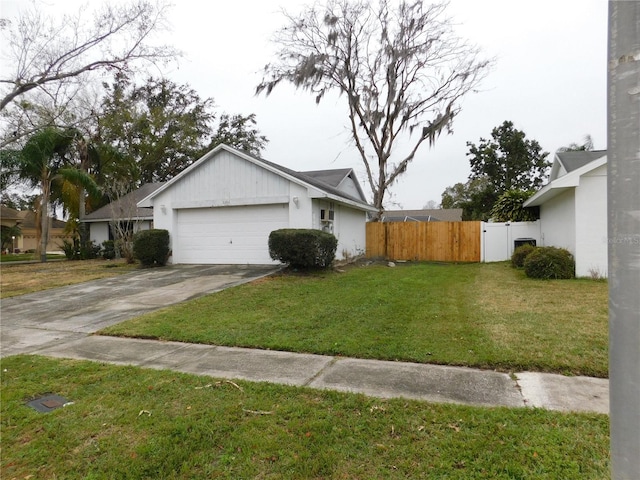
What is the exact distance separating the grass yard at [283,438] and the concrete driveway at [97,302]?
2717mm

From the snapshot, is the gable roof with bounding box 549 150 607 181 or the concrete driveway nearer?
the concrete driveway

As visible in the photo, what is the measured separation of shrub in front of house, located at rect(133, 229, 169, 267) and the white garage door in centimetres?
59

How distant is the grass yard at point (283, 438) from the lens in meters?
2.33

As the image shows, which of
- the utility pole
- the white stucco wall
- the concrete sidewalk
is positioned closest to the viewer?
the utility pole

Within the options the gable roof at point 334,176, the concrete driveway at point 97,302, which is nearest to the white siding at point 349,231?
the gable roof at point 334,176

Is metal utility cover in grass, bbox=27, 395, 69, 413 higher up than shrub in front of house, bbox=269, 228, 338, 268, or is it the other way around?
shrub in front of house, bbox=269, 228, 338, 268

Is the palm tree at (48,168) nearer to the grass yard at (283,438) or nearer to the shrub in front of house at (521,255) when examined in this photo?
the grass yard at (283,438)

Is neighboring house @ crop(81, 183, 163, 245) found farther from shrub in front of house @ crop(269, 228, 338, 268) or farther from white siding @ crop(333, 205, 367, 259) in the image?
shrub in front of house @ crop(269, 228, 338, 268)

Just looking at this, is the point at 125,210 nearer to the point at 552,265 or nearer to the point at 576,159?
the point at 552,265

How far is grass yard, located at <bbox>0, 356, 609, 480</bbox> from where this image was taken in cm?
233

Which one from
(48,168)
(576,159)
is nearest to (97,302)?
(576,159)

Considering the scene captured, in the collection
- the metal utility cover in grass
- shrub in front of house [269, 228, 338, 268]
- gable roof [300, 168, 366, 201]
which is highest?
gable roof [300, 168, 366, 201]

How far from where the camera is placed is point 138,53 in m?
14.0

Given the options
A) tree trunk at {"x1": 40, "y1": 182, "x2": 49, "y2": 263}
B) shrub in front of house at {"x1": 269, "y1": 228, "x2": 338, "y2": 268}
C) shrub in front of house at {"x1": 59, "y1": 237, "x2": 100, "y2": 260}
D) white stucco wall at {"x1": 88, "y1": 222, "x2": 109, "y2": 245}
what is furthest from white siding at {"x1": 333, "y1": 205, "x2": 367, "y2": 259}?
tree trunk at {"x1": 40, "y1": 182, "x2": 49, "y2": 263}
